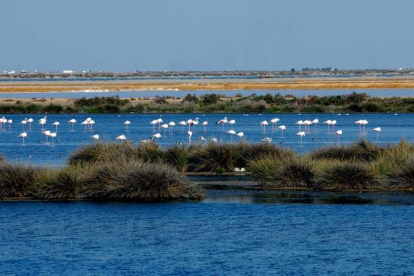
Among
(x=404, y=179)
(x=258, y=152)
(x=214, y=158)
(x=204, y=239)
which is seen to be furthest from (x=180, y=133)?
(x=204, y=239)

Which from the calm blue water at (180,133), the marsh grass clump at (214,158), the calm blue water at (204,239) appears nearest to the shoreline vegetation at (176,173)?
the marsh grass clump at (214,158)

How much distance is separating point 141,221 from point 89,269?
164 inches

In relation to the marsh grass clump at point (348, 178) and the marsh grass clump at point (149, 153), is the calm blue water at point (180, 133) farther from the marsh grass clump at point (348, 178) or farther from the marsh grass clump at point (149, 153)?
the marsh grass clump at point (348, 178)

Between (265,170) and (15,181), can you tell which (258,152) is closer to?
(265,170)

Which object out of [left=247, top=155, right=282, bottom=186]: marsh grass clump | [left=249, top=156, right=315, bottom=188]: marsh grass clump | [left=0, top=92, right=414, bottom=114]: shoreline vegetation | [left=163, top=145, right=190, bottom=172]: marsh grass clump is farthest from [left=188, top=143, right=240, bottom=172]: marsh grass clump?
[left=0, top=92, right=414, bottom=114]: shoreline vegetation

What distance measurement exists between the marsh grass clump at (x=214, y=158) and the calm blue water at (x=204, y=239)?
592 cm

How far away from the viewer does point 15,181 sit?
72.6 ft

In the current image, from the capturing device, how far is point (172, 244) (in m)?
16.4

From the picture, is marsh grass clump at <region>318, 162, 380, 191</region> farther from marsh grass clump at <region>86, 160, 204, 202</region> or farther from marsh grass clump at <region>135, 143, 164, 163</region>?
marsh grass clump at <region>135, 143, 164, 163</region>

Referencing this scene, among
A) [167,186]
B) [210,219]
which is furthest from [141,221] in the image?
[167,186]

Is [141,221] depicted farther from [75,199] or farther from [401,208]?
[401,208]

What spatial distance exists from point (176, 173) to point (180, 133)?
82.0ft

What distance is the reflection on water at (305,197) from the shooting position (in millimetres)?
20844

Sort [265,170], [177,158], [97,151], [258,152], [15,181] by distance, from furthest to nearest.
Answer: [177,158] < [258,152] < [97,151] < [265,170] < [15,181]
